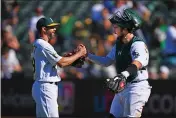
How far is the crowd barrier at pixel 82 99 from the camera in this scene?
55.3 feet

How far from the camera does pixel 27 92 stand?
56.4 feet

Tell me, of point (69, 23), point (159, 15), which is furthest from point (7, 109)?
point (159, 15)

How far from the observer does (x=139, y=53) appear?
27.9 ft

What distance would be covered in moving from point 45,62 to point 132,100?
5.14ft

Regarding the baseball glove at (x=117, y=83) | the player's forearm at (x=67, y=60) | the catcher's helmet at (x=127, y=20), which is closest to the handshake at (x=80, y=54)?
the player's forearm at (x=67, y=60)

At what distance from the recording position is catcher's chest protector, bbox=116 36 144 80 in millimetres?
8789

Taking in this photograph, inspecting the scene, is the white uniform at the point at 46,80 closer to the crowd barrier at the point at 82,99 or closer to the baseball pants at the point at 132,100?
the baseball pants at the point at 132,100

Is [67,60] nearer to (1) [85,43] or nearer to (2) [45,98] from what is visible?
(2) [45,98]

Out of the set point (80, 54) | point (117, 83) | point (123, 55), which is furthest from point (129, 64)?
point (80, 54)

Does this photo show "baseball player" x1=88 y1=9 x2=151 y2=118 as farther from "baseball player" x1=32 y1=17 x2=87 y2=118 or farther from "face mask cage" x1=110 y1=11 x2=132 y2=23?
"baseball player" x1=32 y1=17 x2=87 y2=118

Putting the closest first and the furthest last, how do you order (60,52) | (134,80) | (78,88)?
(134,80), (78,88), (60,52)

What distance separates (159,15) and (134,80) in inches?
416

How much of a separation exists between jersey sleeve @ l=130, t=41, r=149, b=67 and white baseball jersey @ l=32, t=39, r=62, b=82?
52.5 inches

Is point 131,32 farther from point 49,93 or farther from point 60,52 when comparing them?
point 60,52
